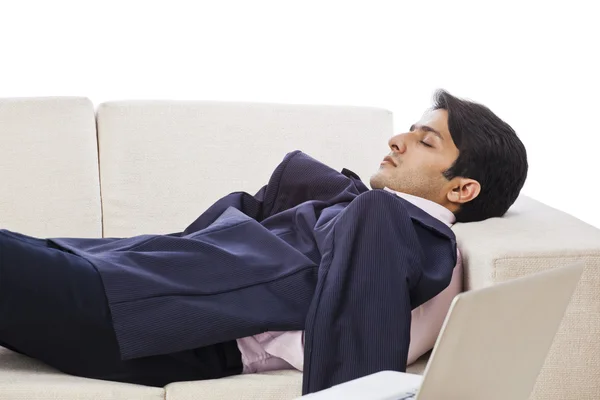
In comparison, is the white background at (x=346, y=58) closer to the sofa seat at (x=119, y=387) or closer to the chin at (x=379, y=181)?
the chin at (x=379, y=181)

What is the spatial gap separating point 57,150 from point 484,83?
1613 millimetres

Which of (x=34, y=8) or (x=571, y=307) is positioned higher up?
(x=34, y=8)

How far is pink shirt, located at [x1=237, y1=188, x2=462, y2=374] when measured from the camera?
1.76m

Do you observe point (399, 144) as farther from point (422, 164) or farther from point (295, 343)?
point (295, 343)

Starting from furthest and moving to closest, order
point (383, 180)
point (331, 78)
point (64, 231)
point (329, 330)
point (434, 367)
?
point (331, 78), point (64, 231), point (383, 180), point (329, 330), point (434, 367)

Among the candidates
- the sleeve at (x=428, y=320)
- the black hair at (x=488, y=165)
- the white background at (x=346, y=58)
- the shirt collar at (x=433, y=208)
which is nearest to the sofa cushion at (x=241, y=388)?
the sleeve at (x=428, y=320)

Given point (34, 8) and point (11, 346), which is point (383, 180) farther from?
point (34, 8)

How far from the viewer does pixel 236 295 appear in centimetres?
175

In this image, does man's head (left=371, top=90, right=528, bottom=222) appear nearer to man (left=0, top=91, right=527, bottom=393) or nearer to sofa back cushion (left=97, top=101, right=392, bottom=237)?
man (left=0, top=91, right=527, bottom=393)

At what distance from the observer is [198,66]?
3.10m

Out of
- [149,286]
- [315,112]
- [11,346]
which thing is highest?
[315,112]

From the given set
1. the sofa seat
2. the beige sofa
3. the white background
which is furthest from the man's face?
the white background

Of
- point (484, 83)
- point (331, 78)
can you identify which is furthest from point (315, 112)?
point (484, 83)

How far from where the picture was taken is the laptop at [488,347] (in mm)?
900
